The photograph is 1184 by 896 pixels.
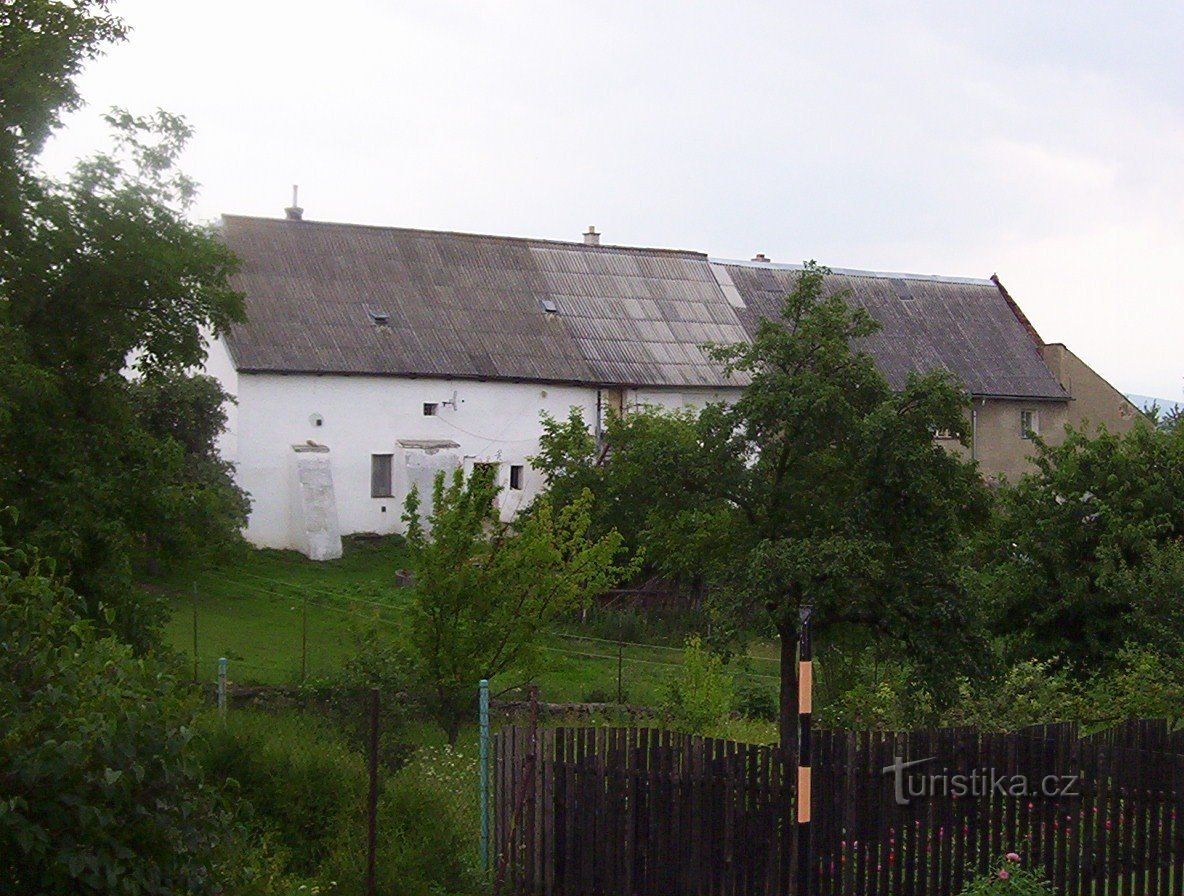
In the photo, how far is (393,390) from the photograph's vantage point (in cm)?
3788

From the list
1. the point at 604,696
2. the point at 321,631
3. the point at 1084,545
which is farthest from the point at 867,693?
the point at 321,631

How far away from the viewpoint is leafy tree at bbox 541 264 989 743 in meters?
14.2

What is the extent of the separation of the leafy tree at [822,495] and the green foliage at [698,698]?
6.96ft

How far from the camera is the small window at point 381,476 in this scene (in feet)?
124

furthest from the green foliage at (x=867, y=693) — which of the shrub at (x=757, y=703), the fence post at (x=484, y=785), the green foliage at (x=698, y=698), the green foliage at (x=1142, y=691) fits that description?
the fence post at (x=484, y=785)

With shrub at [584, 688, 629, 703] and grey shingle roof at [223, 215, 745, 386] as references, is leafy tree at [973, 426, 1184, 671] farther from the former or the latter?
grey shingle roof at [223, 215, 745, 386]

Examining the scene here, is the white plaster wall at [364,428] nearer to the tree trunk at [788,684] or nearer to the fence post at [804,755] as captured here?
the tree trunk at [788,684]

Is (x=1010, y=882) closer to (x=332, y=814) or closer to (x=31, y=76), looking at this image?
(x=332, y=814)

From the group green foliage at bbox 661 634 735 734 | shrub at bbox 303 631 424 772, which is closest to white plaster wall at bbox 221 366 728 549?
shrub at bbox 303 631 424 772

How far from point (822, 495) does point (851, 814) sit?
498cm

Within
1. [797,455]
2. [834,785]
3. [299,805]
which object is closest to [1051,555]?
[797,455]

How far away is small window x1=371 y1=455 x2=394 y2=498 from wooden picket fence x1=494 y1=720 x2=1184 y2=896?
2688cm

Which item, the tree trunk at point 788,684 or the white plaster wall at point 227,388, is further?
the white plaster wall at point 227,388

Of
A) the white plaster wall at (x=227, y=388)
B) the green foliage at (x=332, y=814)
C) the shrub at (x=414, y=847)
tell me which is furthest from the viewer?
the white plaster wall at (x=227, y=388)
